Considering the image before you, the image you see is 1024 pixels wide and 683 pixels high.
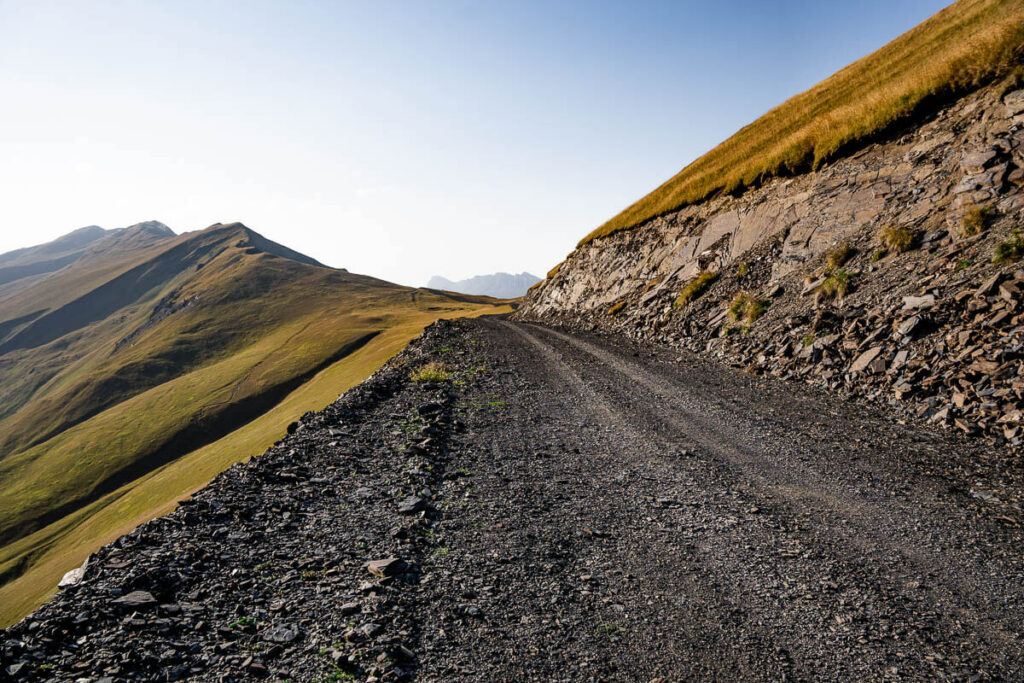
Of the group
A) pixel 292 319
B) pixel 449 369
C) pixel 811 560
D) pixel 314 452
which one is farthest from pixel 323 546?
pixel 292 319

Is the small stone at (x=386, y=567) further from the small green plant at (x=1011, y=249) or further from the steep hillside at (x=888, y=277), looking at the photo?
the small green plant at (x=1011, y=249)

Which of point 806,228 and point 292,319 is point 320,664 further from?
point 292,319

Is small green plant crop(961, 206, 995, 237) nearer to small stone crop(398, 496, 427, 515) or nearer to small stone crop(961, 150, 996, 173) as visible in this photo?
small stone crop(961, 150, 996, 173)

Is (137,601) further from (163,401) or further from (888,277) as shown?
(163,401)

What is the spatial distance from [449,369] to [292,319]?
165 metres

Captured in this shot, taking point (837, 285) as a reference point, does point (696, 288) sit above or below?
above

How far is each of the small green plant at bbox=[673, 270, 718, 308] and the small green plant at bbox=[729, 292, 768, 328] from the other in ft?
10.6

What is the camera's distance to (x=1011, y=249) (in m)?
14.4

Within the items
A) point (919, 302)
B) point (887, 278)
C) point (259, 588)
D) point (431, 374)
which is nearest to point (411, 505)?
point (259, 588)

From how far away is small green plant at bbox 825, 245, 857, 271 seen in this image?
2091 cm

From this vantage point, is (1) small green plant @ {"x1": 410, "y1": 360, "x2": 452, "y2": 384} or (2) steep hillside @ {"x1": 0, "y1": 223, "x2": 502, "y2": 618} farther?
(2) steep hillside @ {"x1": 0, "y1": 223, "x2": 502, "y2": 618}

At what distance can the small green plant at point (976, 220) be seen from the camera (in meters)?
16.3

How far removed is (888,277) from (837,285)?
1.78 meters

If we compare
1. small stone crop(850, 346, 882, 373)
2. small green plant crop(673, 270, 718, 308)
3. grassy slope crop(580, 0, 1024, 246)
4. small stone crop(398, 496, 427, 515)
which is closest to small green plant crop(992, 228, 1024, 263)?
small stone crop(850, 346, 882, 373)
